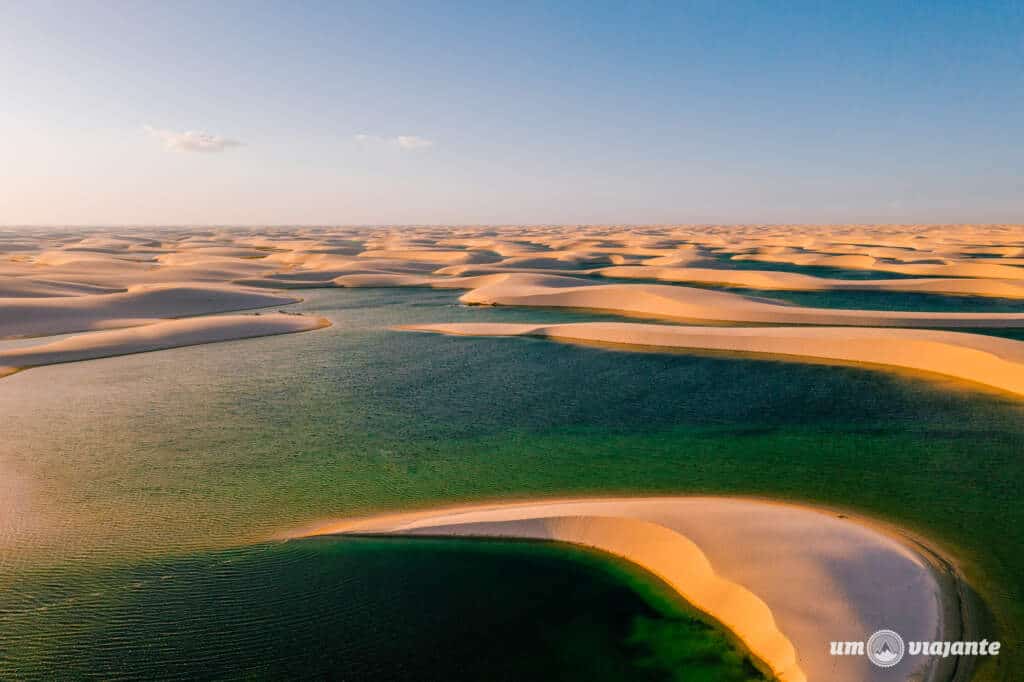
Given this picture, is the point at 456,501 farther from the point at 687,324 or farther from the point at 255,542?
the point at 687,324

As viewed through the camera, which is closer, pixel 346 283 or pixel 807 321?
pixel 807 321

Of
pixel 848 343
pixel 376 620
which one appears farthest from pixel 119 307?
pixel 848 343

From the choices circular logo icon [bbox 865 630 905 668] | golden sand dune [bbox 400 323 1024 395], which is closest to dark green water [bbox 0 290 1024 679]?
circular logo icon [bbox 865 630 905 668]

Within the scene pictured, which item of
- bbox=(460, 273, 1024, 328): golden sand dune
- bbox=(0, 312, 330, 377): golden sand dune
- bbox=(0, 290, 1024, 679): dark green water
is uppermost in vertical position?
bbox=(460, 273, 1024, 328): golden sand dune

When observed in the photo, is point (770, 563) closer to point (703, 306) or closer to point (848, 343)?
point (848, 343)

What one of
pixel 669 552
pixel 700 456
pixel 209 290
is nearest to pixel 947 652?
pixel 669 552
